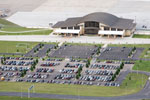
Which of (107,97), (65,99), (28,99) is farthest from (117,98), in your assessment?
(28,99)

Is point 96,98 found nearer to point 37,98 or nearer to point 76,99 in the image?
point 76,99

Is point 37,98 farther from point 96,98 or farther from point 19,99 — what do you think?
point 96,98

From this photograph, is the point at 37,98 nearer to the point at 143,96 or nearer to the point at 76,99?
the point at 76,99

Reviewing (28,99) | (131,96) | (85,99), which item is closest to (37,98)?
(28,99)

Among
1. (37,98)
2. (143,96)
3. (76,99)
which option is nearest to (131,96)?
(143,96)

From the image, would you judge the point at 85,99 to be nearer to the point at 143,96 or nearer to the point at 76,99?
the point at 76,99
